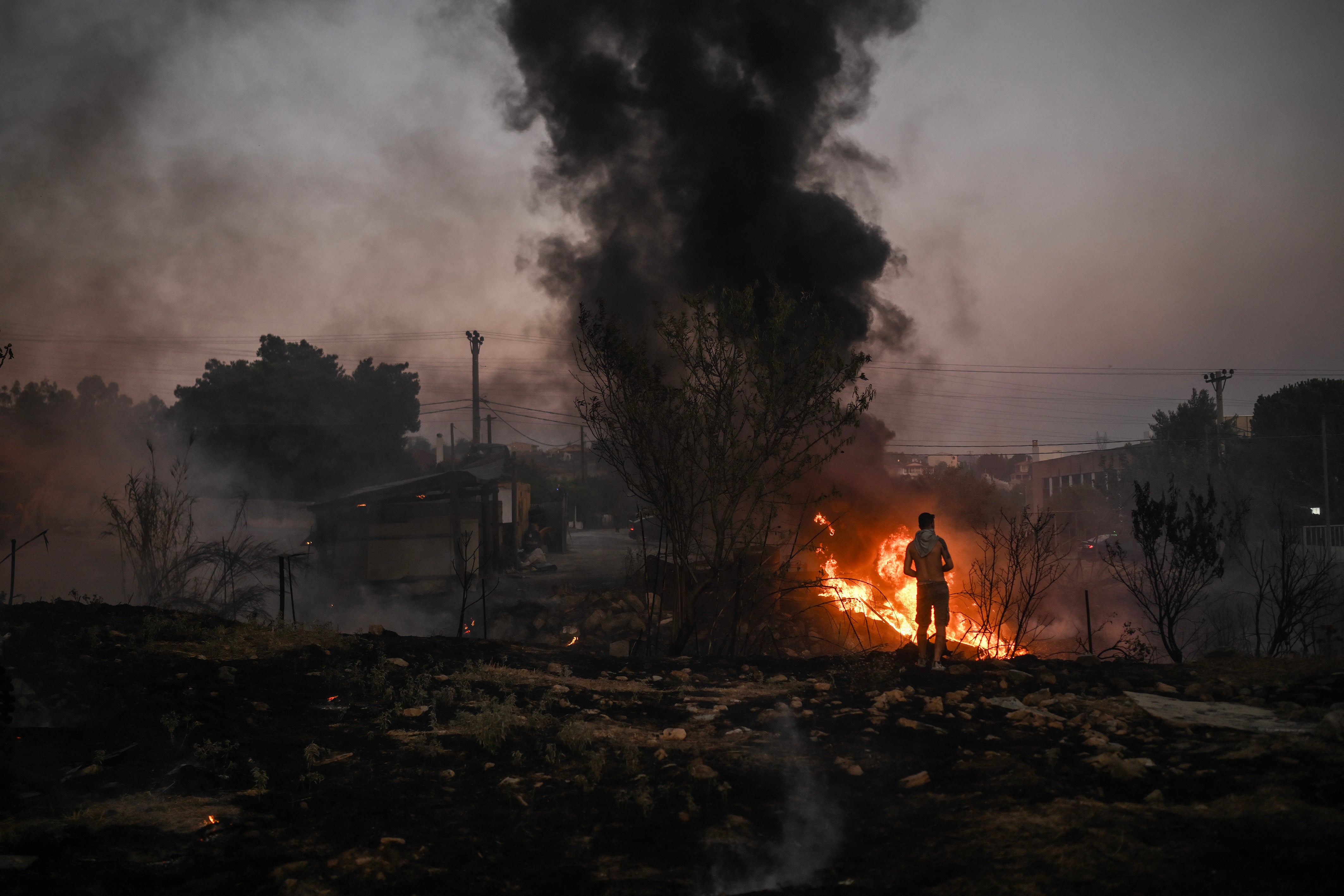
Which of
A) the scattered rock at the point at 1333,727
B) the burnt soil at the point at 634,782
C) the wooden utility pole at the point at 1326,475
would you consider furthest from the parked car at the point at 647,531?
the wooden utility pole at the point at 1326,475

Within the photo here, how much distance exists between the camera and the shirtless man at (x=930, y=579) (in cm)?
751

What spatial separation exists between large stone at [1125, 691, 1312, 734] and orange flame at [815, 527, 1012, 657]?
18.5 feet

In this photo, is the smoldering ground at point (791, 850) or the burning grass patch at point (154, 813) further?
the burning grass patch at point (154, 813)

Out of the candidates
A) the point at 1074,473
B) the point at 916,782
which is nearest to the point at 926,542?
the point at 916,782

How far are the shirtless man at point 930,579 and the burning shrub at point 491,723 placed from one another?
408cm

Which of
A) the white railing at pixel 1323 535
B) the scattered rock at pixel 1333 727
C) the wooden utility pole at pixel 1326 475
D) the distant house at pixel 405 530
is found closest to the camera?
the scattered rock at pixel 1333 727

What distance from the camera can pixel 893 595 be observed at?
48.4 feet

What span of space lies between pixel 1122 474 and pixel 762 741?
4357cm

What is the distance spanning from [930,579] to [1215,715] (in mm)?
2804

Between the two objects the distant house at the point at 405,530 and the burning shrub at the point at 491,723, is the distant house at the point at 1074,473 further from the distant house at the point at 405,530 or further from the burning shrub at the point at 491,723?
the burning shrub at the point at 491,723

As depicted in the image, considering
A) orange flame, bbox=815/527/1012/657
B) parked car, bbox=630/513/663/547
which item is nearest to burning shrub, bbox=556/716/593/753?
orange flame, bbox=815/527/1012/657

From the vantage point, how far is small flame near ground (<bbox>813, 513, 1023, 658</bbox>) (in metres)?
12.6

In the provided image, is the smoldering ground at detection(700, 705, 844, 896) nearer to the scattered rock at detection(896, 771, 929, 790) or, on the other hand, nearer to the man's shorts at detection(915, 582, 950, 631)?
the scattered rock at detection(896, 771, 929, 790)

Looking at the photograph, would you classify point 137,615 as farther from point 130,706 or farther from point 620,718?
point 620,718
